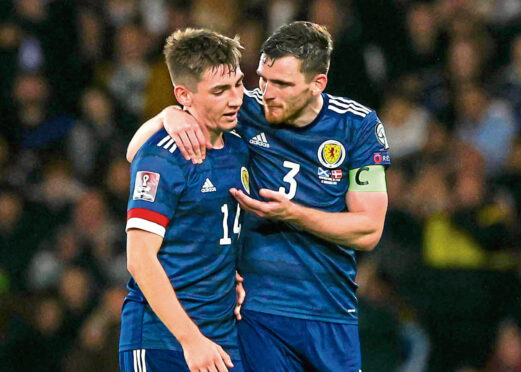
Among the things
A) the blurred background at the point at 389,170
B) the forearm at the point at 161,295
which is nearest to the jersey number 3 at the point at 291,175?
the forearm at the point at 161,295

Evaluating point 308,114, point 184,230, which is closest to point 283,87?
point 308,114

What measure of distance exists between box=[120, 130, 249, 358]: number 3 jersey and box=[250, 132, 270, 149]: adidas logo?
1.45 ft

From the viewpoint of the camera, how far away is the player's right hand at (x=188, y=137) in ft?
13.2

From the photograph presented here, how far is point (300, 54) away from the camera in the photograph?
459cm

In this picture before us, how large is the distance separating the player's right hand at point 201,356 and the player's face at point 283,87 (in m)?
1.24

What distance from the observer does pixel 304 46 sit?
4.61 m

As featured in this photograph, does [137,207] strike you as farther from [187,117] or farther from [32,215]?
[32,215]

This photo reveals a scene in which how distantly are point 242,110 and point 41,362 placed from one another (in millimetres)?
3953

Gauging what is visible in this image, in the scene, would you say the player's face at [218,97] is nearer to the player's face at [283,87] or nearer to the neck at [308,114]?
the player's face at [283,87]

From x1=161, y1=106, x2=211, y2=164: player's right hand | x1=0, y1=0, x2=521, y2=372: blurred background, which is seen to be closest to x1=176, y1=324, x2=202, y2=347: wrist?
x1=161, y1=106, x2=211, y2=164: player's right hand

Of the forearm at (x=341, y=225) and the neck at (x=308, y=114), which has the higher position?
the neck at (x=308, y=114)

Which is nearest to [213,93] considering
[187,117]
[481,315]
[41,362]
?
[187,117]

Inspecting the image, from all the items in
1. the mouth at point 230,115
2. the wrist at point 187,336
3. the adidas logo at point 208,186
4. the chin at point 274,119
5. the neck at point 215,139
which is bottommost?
the wrist at point 187,336

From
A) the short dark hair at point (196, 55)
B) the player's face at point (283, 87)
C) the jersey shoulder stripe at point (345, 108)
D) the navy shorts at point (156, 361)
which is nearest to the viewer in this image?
the navy shorts at point (156, 361)
